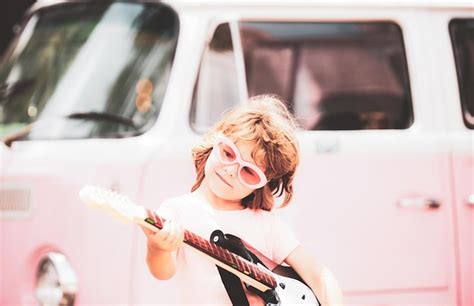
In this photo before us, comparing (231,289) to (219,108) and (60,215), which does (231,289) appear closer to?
(60,215)

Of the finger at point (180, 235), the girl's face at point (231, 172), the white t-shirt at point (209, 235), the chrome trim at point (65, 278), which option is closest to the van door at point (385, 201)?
the white t-shirt at point (209, 235)

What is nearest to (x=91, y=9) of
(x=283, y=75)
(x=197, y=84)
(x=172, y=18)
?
(x=172, y=18)

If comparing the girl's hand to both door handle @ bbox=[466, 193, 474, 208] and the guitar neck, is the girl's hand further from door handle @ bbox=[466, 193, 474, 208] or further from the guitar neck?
door handle @ bbox=[466, 193, 474, 208]

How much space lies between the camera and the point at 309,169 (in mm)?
3260

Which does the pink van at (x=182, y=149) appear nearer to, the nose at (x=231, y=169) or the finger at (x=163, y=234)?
the nose at (x=231, y=169)

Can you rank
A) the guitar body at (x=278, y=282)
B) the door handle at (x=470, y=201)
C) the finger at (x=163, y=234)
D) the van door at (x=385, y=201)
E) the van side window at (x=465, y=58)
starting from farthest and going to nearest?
the van side window at (x=465, y=58), the door handle at (x=470, y=201), the van door at (x=385, y=201), the guitar body at (x=278, y=282), the finger at (x=163, y=234)

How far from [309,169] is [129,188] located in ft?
2.51

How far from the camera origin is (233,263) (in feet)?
7.48

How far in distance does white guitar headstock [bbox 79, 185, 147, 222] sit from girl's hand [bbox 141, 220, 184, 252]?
8 cm

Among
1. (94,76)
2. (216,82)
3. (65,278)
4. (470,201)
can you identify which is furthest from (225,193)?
(470,201)

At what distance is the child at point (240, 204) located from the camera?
239cm

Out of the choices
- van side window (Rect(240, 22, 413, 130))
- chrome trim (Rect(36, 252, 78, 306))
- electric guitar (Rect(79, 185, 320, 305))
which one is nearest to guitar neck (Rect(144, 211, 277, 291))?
electric guitar (Rect(79, 185, 320, 305))

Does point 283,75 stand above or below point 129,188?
above

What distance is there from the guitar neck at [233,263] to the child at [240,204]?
8 centimetres
